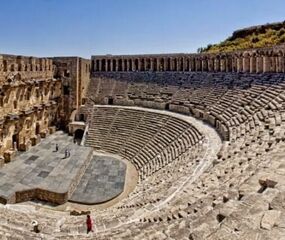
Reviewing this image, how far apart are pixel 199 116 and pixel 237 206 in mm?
18765

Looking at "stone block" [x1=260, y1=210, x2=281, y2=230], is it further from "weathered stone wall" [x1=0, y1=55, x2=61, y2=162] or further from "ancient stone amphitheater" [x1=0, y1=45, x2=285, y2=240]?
"weathered stone wall" [x1=0, y1=55, x2=61, y2=162]

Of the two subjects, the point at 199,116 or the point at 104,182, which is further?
the point at 199,116

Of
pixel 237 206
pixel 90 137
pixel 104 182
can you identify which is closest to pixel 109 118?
pixel 90 137

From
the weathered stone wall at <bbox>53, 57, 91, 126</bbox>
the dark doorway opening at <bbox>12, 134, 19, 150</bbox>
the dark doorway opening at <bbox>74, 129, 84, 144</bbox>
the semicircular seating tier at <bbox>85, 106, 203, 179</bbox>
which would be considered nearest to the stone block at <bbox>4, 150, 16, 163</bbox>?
the dark doorway opening at <bbox>12, 134, 19, 150</bbox>

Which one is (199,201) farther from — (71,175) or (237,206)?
(71,175)

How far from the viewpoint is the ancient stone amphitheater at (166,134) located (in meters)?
7.61

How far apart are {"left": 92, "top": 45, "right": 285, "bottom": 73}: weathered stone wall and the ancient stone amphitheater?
0.10m

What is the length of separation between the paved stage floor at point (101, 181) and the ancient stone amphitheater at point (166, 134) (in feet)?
1.74

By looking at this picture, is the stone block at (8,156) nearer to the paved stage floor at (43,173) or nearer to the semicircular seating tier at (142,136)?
the paved stage floor at (43,173)

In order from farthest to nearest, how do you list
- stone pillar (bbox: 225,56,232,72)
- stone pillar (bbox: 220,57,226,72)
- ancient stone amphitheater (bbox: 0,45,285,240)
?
stone pillar (bbox: 220,57,226,72) < stone pillar (bbox: 225,56,232,72) < ancient stone amphitheater (bbox: 0,45,285,240)

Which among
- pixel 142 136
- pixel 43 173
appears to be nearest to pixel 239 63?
pixel 142 136

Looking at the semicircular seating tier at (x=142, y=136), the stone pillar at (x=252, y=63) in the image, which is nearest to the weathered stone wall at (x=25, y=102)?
the semicircular seating tier at (x=142, y=136)

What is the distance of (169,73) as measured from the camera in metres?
33.6

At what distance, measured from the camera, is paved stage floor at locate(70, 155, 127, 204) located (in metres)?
17.7
